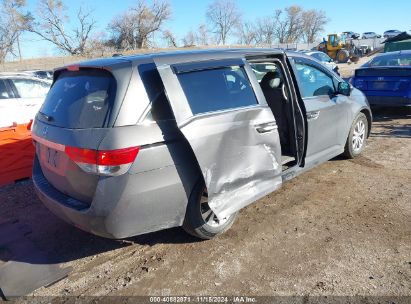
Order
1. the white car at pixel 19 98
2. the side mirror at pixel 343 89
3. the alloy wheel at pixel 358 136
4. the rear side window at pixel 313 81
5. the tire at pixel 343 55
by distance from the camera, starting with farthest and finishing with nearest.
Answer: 1. the tire at pixel 343 55
2. the white car at pixel 19 98
3. the alloy wheel at pixel 358 136
4. the side mirror at pixel 343 89
5. the rear side window at pixel 313 81

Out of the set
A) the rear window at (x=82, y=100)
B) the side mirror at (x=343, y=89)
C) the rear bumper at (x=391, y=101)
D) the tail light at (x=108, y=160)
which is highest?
the rear window at (x=82, y=100)

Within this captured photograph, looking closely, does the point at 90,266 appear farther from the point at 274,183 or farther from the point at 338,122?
the point at 338,122

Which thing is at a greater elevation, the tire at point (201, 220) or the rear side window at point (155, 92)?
the rear side window at point (155, 92)

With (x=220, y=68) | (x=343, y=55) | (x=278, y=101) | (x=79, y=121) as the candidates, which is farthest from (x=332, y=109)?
(x=343, y=55)

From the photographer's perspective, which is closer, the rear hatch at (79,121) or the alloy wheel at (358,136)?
the rear hatch at (79,121)

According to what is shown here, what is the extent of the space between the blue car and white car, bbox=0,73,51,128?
784 centimetres

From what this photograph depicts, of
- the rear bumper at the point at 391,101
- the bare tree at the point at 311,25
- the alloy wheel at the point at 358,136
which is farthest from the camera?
the bare tree at the point at 311,25

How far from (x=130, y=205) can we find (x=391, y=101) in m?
7.31

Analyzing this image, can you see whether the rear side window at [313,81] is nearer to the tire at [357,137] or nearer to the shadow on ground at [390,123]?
the tire at [357,137]

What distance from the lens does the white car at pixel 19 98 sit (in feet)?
26.3

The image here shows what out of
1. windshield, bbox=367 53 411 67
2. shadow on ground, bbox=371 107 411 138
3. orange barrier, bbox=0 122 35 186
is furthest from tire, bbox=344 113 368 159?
orange barrier, bbox=0 122 35 186

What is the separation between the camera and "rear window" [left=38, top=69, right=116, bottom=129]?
2814mm

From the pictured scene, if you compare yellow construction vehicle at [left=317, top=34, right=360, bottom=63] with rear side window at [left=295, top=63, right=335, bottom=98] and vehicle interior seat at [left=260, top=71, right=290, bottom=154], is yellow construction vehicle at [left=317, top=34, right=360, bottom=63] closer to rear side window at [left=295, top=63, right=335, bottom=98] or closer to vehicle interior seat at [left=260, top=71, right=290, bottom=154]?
rear side window at [left=295, top=63, right=335, bottom=98]

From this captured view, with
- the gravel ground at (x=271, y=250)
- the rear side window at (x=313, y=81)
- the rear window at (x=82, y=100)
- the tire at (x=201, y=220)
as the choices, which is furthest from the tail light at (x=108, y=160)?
the rear side window at (x=313, y=81)
